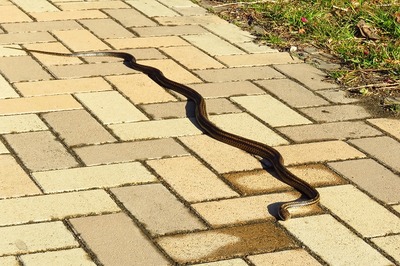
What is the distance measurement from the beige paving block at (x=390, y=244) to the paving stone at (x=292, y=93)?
198 cm

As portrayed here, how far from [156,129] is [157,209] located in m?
1.16

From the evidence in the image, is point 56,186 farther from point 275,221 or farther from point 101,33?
point 101,33

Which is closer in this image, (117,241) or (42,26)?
(117,241)

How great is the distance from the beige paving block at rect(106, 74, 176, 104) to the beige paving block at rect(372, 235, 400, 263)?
2.27 meters

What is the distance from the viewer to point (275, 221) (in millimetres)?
4699

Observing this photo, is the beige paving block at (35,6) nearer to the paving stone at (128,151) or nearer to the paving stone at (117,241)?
the paving stone at (128,151)

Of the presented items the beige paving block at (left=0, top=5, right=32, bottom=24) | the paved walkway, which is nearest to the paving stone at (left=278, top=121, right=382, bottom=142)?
the paved walkway

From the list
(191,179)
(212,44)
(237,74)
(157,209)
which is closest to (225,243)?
(157,209)

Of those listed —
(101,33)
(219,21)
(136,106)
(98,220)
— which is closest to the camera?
(98,220)

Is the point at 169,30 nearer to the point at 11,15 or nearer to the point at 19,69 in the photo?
the point at 11,15

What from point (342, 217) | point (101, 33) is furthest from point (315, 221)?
point (101, 33)

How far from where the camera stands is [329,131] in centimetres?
599

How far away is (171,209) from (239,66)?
8.59 ft

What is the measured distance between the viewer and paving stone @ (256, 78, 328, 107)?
6480 mm
